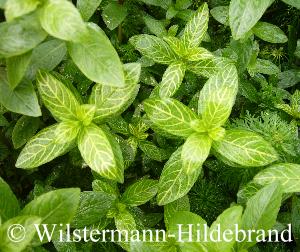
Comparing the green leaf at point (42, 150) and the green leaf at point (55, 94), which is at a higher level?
the green leaf at point (55, 94)

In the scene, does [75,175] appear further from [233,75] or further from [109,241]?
[233,75]

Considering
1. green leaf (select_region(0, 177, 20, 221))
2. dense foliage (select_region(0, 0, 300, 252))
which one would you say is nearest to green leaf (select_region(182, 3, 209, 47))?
dense foliage (select_region(0, 0, 300, 252))

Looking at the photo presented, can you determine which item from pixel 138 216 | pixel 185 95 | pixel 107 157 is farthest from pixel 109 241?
pixel 185 95

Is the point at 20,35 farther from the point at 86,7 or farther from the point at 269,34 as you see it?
the point at 269,34

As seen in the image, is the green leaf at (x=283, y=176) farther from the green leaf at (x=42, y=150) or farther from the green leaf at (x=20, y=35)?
the green leaf at (x=20, y=35)

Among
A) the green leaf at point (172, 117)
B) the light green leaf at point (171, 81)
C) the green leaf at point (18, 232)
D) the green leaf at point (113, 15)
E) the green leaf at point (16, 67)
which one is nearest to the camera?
the green leaf at point (18, 232)

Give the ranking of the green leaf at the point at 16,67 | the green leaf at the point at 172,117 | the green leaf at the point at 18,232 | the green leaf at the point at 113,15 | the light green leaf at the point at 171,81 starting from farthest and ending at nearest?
1. the green leaf at the point at 113,15
2. the light green leaf at the point at 171,81
3. the green leaf at the point at 172,117
4. the green leaf at the point at 16,67
5. the green leaf at the point at 18,232

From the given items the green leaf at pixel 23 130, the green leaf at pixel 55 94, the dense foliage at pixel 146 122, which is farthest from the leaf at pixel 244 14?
the green leaf at pixel 23 130
